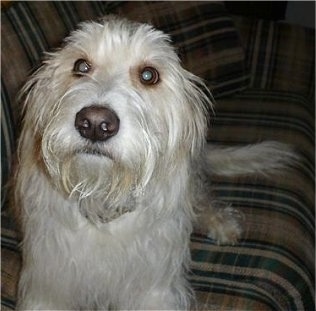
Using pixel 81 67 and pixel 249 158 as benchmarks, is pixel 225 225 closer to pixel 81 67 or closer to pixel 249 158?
pixel 249 158

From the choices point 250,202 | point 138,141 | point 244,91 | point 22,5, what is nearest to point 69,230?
point 138,141

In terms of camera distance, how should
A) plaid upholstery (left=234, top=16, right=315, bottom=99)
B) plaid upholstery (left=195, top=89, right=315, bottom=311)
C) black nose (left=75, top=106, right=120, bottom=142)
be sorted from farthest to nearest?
plaid upholstery (left=234, top=16, right=315, bottom=99) < plaid upholstery (left=195, top=89, right=315, bottom=311) < black nose (left=75, top=106, right=120, bottom=142)

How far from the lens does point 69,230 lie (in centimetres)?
133

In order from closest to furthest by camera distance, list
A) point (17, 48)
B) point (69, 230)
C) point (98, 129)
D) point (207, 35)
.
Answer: point (98, 129), point (69, 230), point (17, 48), point (207, 35)

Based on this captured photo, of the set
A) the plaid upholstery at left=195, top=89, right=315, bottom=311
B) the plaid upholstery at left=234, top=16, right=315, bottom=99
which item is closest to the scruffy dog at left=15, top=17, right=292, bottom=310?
the plaid upholstery at left=195, top=89, right=315, bottom=311

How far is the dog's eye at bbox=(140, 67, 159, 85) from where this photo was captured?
4.00 ft

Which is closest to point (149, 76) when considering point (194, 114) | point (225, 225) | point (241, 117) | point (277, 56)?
point (194, 114)

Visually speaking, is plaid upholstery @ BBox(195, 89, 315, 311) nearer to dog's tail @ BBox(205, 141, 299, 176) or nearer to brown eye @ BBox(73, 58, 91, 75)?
dog's tail @ BBox(205, 141, 299, 176)

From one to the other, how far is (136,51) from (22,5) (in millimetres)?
748

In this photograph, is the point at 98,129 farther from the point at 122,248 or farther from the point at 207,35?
the point at 207,35

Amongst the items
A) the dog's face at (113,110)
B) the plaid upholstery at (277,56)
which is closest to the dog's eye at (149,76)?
the dog's face at (113,110)

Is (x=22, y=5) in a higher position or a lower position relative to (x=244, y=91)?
higher

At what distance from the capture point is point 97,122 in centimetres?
104

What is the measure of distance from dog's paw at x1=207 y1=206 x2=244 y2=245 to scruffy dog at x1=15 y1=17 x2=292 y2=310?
0.19m
